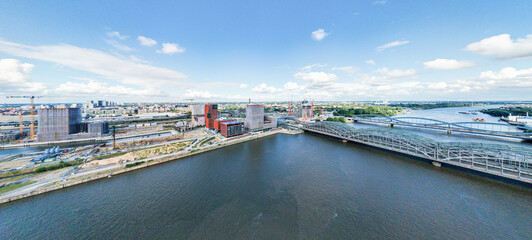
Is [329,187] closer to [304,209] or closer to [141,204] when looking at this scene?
[304,209]

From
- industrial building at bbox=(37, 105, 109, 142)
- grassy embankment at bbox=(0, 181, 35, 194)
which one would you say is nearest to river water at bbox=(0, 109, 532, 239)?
grassy embankment at bbox=(0, 181, 35, 194)

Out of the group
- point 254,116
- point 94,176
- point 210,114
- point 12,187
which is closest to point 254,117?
point 254,116

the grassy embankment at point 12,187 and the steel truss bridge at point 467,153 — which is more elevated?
the steel truss bridge at point 467,153

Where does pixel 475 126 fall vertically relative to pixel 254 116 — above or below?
below

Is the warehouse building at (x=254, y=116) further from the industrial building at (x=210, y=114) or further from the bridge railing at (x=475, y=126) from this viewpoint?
the bridge railing at (x=475, y=126)

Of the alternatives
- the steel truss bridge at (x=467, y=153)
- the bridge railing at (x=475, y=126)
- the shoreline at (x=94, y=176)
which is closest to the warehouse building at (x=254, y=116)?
the shoreline at (x=94, y=176)

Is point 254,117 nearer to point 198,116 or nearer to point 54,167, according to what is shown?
point 198,116

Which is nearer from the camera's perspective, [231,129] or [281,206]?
[281,206]

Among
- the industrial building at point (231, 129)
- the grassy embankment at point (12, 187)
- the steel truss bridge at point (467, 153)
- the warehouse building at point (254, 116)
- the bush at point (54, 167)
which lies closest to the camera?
the grassy embankment at point (12, 187)
